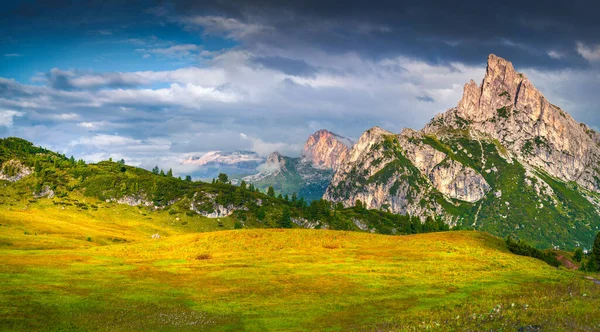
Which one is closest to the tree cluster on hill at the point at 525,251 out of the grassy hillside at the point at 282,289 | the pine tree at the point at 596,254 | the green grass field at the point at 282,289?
the green grass field at the point at 282,289

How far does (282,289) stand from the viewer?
5962cm

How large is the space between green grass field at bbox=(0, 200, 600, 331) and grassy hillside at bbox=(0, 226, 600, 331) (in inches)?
7.1

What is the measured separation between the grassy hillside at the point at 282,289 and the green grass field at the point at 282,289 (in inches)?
7.1

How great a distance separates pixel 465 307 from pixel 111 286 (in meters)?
44.7

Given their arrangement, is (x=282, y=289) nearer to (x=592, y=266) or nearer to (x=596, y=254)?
(x=592, y=266)

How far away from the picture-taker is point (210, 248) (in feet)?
326

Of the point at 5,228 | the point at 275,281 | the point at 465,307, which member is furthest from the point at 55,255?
the point at 465,307

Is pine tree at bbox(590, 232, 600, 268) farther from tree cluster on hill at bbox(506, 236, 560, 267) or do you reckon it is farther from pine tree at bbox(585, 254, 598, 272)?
tree cluster on hill at bbox(506, 236, 560, 267)

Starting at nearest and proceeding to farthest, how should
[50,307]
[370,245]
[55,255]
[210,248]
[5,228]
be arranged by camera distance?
1. [50,307]
2. [55,255]
3. [210,248]
4. [370,245]
5. [5,228]

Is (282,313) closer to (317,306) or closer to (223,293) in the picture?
(317,306)

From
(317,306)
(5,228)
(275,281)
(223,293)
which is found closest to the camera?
(317,306)

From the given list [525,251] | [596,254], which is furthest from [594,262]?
[525,251]

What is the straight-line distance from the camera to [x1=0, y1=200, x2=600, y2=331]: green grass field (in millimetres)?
42531

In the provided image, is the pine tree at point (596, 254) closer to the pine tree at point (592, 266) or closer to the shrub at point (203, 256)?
the pine tree at point (592, 266)
